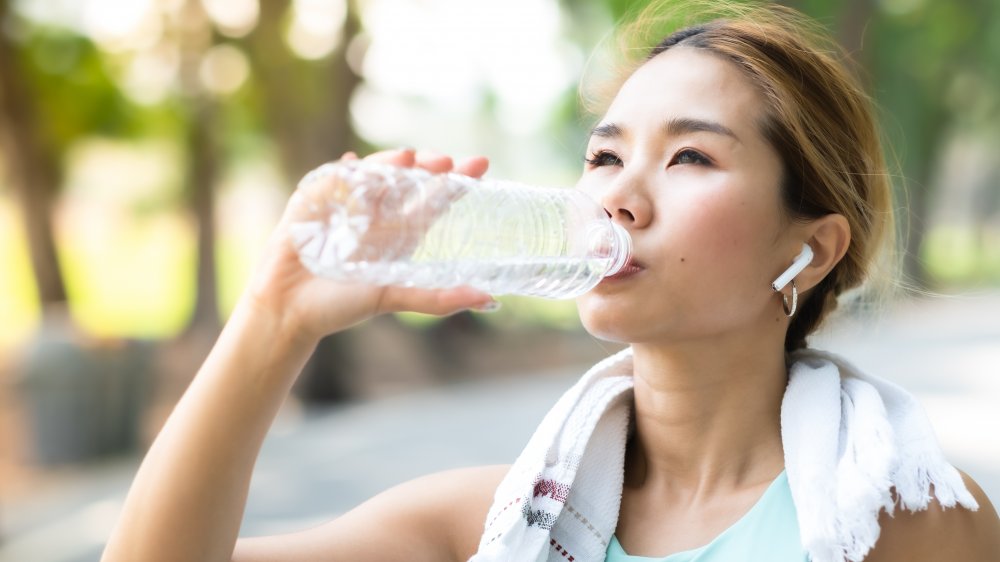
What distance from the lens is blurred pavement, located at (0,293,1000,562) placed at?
608 cm

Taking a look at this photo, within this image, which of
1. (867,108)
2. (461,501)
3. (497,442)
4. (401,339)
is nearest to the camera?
(461,501)

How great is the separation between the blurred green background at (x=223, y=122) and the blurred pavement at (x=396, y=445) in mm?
839

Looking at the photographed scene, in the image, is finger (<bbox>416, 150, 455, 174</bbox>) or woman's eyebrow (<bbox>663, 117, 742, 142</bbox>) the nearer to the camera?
finger (<bbox>416, 150, 455, 174</bbox>)

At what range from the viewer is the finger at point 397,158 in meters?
1.46

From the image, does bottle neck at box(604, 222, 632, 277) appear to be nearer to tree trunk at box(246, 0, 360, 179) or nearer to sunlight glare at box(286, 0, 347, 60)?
tree trunk at box(246, 0, 360, 179)

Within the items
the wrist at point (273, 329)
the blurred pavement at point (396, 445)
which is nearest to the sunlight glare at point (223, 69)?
the blurred pavement at point (396, 445)

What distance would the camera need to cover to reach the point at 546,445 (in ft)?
6.01

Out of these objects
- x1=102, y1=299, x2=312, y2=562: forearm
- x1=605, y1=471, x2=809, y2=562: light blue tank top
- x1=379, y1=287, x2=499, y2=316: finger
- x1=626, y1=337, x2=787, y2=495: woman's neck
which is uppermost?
x1=379, y1=287, x2=499, y2=316: finger

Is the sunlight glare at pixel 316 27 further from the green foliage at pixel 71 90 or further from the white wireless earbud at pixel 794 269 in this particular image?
the white wireless earbud at pixel 794 269

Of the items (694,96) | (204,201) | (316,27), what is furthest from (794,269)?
(204,201)

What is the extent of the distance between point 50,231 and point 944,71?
41.1ft

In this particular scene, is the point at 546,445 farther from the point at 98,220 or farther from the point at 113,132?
the point at 98,220

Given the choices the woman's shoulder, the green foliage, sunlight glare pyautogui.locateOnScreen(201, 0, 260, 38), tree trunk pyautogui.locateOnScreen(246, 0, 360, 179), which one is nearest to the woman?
the woman's shoulder

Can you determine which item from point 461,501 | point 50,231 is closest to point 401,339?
point 50,231
